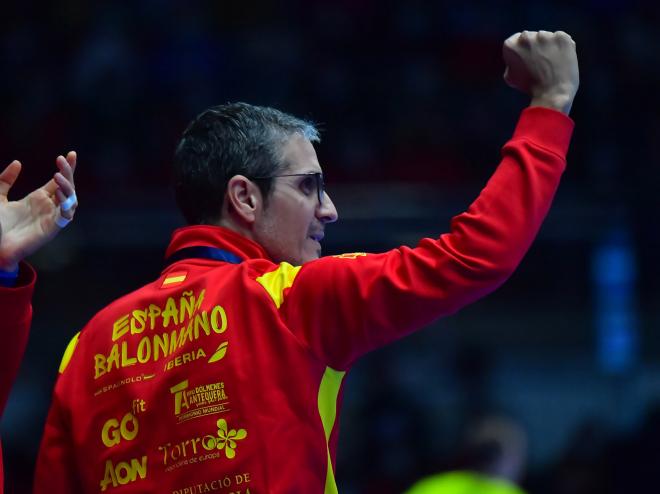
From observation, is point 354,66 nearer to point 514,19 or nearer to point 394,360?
point 514,19

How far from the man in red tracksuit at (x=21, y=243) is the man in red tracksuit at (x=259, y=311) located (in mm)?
198

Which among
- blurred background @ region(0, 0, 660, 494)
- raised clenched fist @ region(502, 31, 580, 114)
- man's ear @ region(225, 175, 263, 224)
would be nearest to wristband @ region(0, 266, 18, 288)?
man's ear @ region(225, 175, 263, 224)

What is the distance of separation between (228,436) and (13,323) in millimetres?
536

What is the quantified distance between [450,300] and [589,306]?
5.64 meters

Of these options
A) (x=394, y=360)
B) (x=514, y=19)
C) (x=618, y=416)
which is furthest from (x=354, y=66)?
(x=618, y=416)

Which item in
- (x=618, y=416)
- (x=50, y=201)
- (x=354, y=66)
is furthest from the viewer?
(x=354, y=66)

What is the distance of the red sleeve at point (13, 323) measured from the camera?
8.37ft

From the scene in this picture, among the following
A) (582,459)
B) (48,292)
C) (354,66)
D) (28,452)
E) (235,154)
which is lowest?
(582,459)

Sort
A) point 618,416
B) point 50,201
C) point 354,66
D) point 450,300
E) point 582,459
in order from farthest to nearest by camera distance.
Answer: point 354,66 → point 618,416 → point 582,459 → point 50,201 → point 450,300

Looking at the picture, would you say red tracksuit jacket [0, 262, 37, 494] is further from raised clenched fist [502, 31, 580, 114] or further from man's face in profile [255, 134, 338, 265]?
raised clenched fist [502, 31, 580, 114]

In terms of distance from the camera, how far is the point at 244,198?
9.07ft

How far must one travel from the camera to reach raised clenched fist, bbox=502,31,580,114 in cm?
246

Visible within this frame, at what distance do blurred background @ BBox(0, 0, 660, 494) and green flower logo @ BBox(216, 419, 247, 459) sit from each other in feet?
12.8

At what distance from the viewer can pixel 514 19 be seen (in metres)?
9.65
